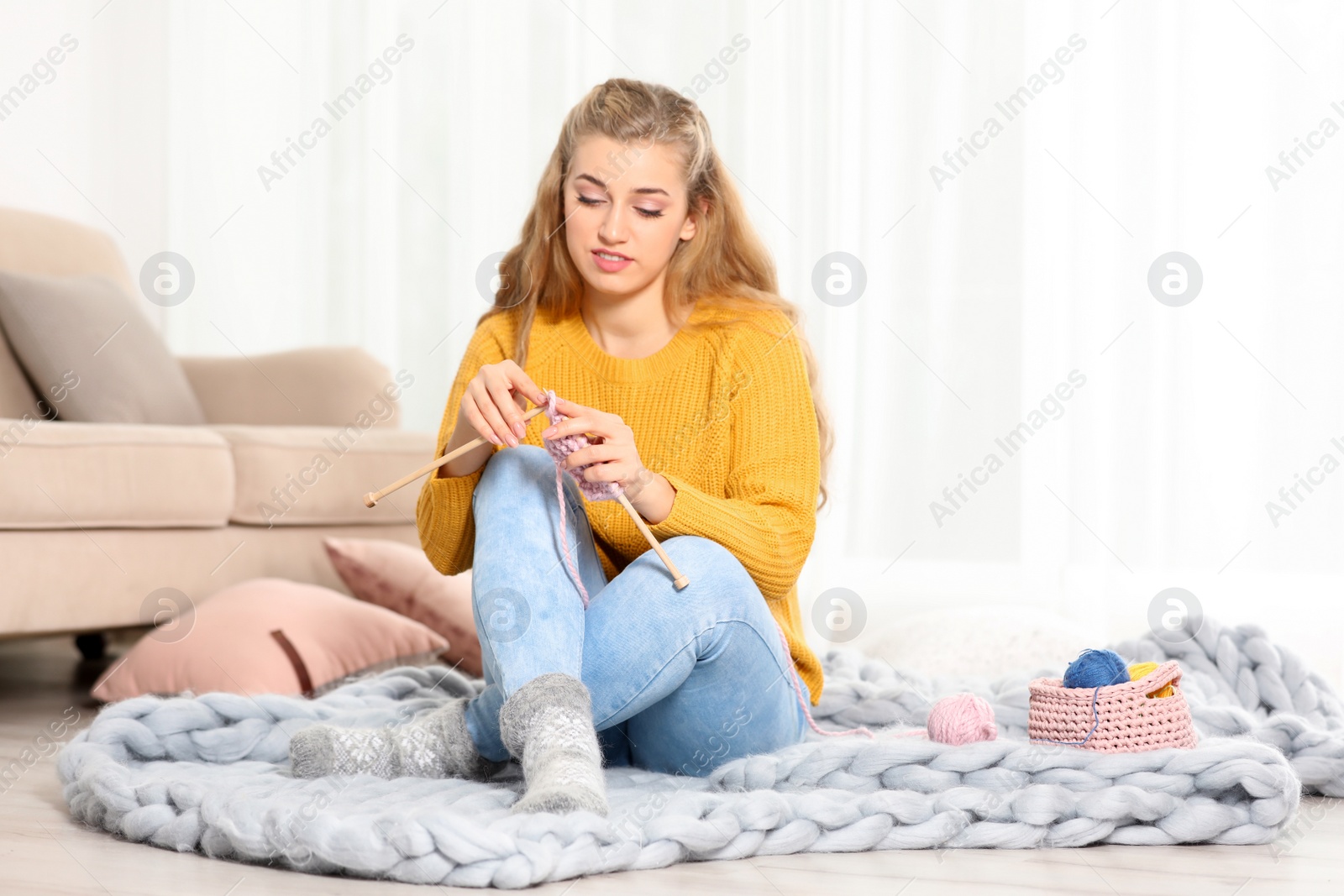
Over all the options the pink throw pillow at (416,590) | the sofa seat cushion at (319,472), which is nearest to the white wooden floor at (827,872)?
the pink throw pillow at (416,590)

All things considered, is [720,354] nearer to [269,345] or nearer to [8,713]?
[8,713]

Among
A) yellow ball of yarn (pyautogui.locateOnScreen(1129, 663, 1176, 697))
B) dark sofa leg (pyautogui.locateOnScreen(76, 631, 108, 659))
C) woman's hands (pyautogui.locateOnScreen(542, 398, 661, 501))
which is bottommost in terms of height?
dark sofa leg (pyautogui.locateOnScreen(76, 631, 108, 659))

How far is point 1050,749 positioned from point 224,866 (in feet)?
2.35

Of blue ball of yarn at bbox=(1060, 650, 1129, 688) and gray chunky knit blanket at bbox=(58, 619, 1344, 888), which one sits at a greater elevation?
blue ball of yarn at bbox=(1060, 650, 1129, 688)

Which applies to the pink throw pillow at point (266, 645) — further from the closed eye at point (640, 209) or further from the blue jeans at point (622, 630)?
the closed eye at point (640, 209)

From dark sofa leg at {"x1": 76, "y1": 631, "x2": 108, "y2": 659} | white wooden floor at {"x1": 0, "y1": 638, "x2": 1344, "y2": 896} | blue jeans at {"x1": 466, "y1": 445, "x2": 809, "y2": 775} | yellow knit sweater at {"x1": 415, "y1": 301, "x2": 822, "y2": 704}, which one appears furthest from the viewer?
dark sofa leg at {"x1": 76, "y1": 631, "x2": 108, "y2": 659}

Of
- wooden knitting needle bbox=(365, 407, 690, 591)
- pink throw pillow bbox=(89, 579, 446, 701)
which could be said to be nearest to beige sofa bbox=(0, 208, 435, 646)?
pink throw pillow bbox=(89, 579, 446, 701)

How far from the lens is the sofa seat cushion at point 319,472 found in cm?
200

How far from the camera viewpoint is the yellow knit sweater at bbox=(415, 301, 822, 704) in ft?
3.86

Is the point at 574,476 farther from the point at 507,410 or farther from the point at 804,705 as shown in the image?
the point at 804,705

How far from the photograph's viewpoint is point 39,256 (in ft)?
7.82

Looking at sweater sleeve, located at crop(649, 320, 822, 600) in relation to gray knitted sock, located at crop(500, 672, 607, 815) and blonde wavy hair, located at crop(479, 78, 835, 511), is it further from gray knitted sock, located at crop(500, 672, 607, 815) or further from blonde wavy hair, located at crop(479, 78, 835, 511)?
gray knitted sock, located at crop(500, 672, 607, 815)

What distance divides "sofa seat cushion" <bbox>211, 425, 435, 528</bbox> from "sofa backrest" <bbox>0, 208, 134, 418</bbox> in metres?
0.41

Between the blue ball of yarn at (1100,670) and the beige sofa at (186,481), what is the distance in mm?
1311
